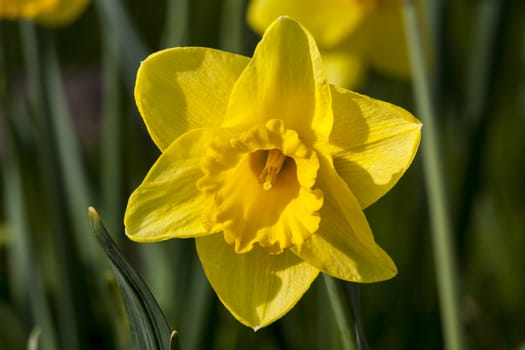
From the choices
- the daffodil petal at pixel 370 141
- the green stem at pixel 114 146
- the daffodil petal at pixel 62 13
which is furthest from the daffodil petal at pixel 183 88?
the green stem at pixel 114 146

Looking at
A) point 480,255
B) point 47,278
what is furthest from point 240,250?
point 480,255

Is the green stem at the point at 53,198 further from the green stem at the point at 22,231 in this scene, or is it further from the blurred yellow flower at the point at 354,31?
the blurred yellow flower at the point at 354,31

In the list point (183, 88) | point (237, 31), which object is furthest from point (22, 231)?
point (183, 88)

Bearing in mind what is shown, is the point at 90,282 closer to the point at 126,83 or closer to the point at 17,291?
the point at 17,291

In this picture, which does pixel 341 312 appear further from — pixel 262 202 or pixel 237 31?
pixel 237 31

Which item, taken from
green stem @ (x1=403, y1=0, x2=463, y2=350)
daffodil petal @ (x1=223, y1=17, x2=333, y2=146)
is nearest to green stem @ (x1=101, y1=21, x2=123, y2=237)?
green stem @ (x1=403, y1=0, x2=463, y2=350)
